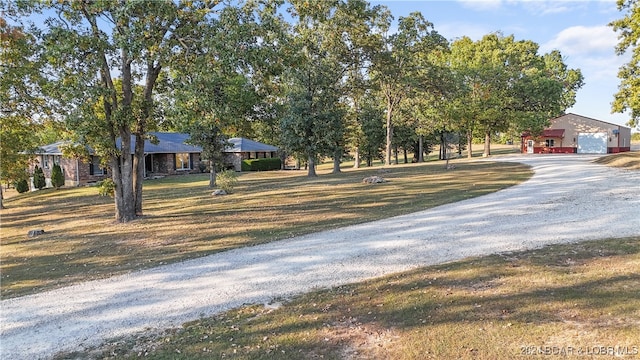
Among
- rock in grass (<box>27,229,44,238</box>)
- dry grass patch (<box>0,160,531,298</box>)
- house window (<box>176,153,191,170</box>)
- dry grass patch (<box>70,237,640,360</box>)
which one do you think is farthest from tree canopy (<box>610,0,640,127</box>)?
house window (<box>176,153,191,170</box>)

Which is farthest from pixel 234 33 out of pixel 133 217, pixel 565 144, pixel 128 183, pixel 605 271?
pixel 565 144

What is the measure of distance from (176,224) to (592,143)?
Answer: 45884 mm

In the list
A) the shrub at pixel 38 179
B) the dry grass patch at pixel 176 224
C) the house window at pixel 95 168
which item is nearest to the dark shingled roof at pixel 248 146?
the house window at pixel 95 168

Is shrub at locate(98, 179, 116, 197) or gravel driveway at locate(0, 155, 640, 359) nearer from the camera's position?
gravel driveway at locate(0, 155, 640, 359)

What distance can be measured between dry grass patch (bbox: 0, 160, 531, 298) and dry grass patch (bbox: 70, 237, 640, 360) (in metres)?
4.21

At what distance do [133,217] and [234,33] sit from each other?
7.13 meters

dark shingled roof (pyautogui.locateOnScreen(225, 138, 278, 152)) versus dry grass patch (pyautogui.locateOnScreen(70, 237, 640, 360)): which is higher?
dark shingled roof (pyautogui.locateOnScreen(225, 138, 278, 152))

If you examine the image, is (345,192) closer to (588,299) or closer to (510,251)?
(510,251)

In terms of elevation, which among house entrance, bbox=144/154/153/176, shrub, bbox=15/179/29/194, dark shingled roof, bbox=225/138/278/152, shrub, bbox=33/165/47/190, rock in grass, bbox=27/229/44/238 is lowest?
rock in grass, bbox=27/229/44/238

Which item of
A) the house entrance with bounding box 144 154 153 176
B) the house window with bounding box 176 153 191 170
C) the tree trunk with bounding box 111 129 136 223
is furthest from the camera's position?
the house window with bounding box 176 153 191 170

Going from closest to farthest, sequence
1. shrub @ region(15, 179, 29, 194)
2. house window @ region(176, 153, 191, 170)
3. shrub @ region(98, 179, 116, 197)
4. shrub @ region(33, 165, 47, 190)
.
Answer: shrub @ region(98, 179, 116, 197), shrub @ region(33, 165, 47, 190), shrub @ region(15, 179, 29, 194), house window @ region(176, 153, 191, 170)

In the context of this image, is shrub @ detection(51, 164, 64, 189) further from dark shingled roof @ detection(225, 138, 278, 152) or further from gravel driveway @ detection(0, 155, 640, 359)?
gravel driveway @ detection(0, 155, 640, 359)

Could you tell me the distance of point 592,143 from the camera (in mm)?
44062

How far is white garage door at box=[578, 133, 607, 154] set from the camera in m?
43.4
